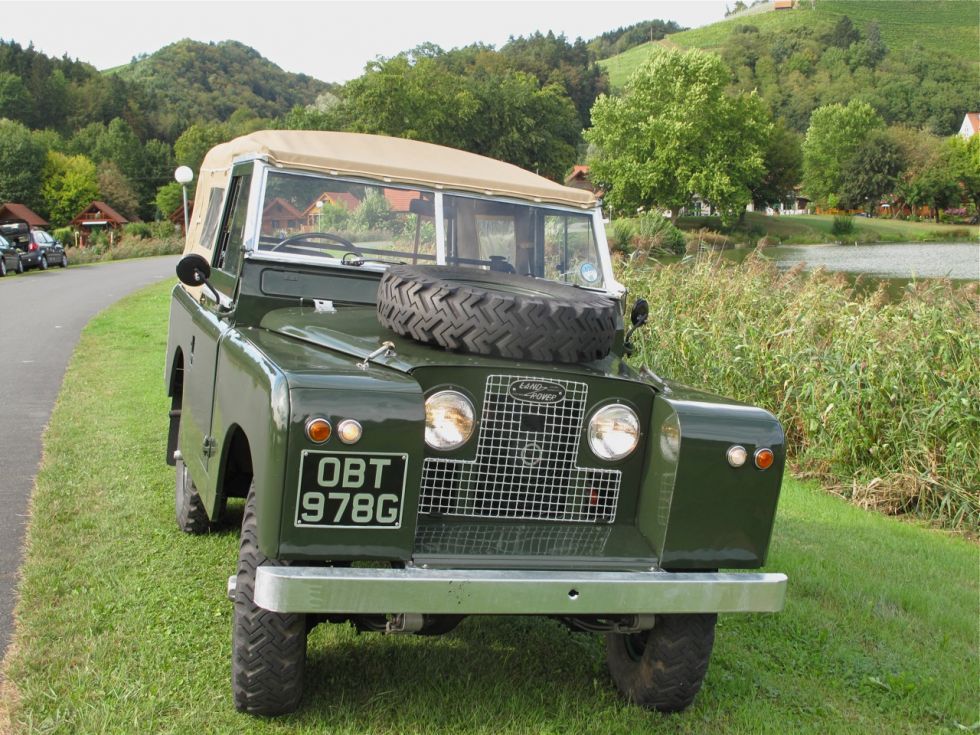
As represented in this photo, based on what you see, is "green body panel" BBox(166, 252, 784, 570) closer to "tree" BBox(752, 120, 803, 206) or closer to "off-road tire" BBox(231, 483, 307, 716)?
"off-road tire" BBox(231, 483, 307, 716)

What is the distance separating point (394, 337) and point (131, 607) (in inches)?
72.7

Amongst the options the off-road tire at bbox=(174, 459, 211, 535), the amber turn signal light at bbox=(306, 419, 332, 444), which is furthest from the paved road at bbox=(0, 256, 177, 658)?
the amber turn signal light at bbox=(306, 419, 332, 444)

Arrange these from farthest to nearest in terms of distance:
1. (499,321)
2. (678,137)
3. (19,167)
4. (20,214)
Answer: (19,167)
(20,214)
(678,137)
(499,321)

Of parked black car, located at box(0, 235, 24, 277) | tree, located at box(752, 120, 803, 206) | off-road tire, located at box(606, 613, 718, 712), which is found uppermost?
tree, located at box(752, 120, 803, 206)

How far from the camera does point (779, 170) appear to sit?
268 ft

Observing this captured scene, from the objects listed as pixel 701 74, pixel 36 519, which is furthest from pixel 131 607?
pixel 701 74

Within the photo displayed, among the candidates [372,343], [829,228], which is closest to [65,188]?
[829,228]

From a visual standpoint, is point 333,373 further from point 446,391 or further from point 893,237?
point 893,237

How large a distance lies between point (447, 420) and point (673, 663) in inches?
50.8

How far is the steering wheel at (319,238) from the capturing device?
16.3 ft

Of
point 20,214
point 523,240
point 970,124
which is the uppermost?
point 970,124

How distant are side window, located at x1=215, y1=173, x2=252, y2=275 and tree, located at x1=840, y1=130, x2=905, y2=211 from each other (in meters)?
78.8

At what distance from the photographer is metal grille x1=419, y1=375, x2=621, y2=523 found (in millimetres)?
3627

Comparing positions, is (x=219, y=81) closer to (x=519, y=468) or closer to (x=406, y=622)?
(x=519, y=468)
